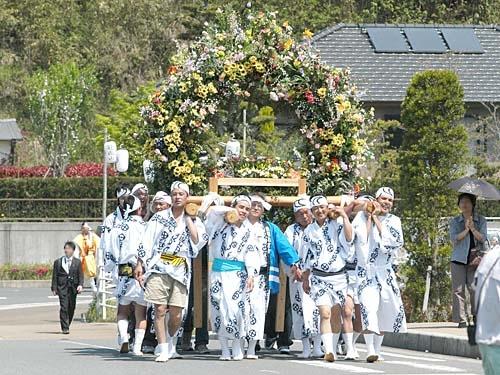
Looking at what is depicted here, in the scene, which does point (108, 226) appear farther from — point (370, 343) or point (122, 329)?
point (370, 343)

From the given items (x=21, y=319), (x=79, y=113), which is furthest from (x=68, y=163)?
(x=21, y=319)

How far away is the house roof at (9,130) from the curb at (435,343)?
120 feet

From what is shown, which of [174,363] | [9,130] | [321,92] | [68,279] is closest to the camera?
[174,363]

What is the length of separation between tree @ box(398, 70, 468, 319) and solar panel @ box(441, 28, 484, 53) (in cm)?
2995

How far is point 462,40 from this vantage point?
52.5m

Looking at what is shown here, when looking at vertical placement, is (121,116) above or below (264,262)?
above

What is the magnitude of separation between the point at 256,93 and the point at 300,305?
3.58m

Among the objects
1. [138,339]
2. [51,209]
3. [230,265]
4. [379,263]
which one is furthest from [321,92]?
[51,209]

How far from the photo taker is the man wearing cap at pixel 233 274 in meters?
16.7

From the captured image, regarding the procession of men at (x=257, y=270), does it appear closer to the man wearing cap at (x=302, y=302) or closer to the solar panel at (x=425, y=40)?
the man wearing cap at (x=302, y=302)

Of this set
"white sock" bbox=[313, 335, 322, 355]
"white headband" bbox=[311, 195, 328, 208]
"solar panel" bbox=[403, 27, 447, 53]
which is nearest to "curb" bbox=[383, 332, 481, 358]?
"white sock" bbox=[313, 335, 322, 355]

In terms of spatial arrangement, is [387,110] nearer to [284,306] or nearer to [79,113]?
[79,113]

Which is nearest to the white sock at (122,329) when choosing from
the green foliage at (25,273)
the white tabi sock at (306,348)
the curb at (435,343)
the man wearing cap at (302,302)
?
the man wearing cap at (302,302)

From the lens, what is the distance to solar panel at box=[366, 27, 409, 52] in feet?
171
